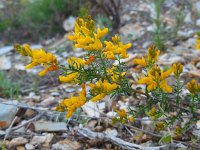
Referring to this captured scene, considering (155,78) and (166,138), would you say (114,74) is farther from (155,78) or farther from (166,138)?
(166,138)

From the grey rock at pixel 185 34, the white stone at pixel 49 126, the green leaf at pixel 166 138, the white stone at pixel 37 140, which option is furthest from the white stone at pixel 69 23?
the green leaf at pixel 166 138

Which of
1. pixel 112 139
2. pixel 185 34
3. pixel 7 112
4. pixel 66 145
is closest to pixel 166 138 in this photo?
pixel 112 139

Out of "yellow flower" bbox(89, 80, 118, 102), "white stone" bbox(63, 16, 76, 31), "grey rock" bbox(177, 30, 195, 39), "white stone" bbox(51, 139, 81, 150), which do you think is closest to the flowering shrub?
"yellow flower" bbox(89, 80, 118, 102)

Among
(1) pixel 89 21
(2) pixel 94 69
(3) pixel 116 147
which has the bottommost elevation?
(3) pixel 116 147

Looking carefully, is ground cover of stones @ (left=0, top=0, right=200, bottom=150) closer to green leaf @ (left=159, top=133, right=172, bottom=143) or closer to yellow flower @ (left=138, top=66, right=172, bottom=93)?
green leaf @ (left=159, top=133, right=172, bottom=143)

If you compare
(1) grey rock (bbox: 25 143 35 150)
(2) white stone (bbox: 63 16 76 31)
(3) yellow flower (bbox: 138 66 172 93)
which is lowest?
(1) grey rock (bbox: 25 143 35 150)

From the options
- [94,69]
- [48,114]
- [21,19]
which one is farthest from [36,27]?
[94,69]

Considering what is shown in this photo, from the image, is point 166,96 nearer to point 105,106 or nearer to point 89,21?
point 89,21

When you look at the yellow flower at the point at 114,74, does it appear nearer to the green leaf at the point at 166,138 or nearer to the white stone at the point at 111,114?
the green leaf at the point at 166,138
